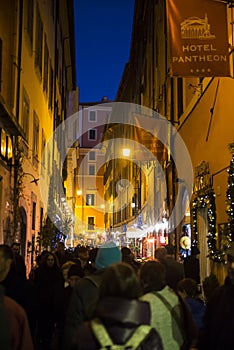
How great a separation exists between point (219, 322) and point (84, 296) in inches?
53.8

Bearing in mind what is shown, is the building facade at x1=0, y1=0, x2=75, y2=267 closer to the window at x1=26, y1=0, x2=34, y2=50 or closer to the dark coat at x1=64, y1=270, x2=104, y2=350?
the window at x1=26, y1=0, x2=34, y2=50

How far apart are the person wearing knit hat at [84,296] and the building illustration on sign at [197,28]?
732 cm

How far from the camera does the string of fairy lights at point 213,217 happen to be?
411 inches

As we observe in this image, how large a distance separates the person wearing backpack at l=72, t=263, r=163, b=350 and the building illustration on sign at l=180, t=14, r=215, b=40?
8936 millimetres

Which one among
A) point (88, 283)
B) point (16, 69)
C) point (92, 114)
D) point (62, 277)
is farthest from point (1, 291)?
point (92, 114)

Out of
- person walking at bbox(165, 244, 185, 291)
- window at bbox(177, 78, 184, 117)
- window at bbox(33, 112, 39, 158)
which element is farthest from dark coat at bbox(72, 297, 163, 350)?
window at bbox(33, 112, 39, 158)

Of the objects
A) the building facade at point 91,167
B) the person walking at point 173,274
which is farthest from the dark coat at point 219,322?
the building facade at point 91,167

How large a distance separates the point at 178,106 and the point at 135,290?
18364 mm

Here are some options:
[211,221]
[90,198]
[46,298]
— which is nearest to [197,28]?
[211,221]

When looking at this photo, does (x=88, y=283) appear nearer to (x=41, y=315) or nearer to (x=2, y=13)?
(x=41, y=315)

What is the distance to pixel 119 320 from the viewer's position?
135 inches

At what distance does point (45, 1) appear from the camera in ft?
80.3

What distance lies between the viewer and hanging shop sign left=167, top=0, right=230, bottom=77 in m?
11.5

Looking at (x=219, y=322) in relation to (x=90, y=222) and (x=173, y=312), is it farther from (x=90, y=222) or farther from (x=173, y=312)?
(x=90, y=222)
